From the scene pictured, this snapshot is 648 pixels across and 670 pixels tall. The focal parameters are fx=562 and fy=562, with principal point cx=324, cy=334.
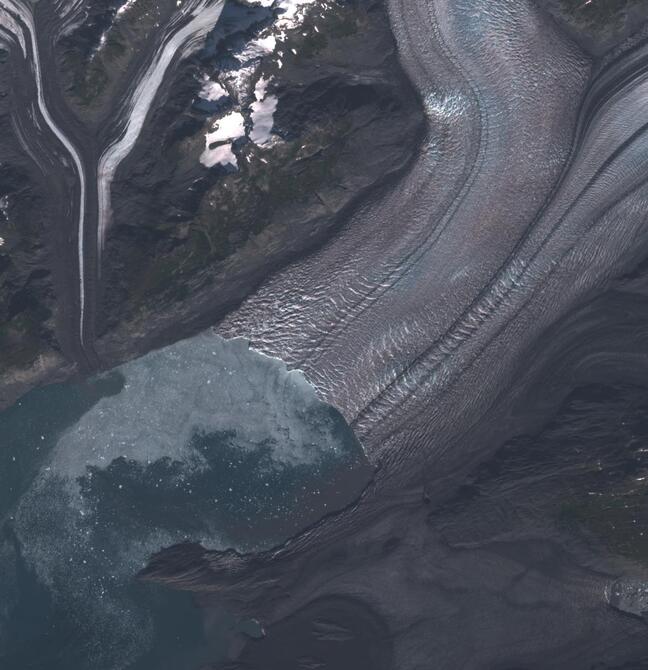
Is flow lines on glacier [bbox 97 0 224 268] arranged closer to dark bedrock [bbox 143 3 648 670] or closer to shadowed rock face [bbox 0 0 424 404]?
shadowed rock face [bbox 0 0 424 404]

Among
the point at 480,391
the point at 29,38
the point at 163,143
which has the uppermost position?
the point at 29,38

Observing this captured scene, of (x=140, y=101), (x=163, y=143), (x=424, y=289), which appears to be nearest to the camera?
(x=163, y=143)

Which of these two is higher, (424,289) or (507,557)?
(424,289)

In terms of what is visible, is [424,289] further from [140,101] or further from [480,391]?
[140,101]

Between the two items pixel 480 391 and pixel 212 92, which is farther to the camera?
pixel 480 391

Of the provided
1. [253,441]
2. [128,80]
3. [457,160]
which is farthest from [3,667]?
[457,160]

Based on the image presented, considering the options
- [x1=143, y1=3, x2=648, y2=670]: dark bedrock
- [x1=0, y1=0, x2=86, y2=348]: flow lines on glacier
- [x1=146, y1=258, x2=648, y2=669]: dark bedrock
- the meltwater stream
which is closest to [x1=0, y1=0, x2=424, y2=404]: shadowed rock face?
[x1=0, y1=0, x2=86, y2=348]: flow lines on glacier

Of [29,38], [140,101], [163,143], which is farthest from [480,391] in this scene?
[29,38]

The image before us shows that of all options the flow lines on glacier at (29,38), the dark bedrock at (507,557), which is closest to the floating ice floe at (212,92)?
the flow lines on glacier at (29,38)

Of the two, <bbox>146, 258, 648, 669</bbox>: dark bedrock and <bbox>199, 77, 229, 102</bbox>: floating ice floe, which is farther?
<bbox>199, 77, 229, 102</bbox>: floating ice floe
